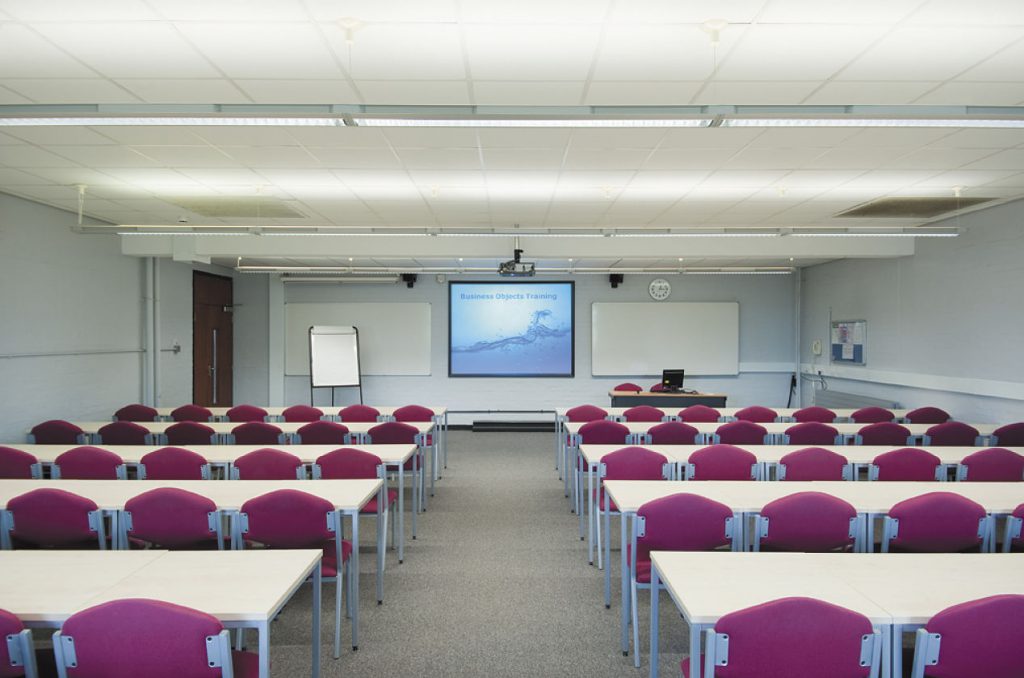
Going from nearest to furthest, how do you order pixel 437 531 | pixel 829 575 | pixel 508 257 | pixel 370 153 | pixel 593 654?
pixel 829 575
pixel 593 654
pixel 370 153
pixel 437 531
pixel 508 257

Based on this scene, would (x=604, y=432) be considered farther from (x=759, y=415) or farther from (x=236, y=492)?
(x=236, y=492)

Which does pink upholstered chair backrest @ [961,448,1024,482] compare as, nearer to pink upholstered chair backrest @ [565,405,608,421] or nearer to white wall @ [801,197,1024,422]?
white wall @ [801,197,1024,422]

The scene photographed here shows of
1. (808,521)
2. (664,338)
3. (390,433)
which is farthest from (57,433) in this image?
(664,338)

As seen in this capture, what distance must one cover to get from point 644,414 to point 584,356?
430 cm

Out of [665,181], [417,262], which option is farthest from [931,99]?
[417,262]

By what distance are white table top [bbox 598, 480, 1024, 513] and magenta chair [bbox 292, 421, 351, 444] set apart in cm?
300

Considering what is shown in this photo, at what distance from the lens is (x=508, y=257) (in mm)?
8609

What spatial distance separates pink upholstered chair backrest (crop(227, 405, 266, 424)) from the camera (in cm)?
704

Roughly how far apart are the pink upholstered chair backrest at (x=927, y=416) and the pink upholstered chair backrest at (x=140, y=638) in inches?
303

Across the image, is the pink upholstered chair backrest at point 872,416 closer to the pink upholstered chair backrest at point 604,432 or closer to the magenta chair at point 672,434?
the magenta chair at point 672,434

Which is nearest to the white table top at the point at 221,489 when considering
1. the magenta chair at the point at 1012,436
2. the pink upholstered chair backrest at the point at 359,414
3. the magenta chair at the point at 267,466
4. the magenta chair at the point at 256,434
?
the magenta chair at the point at 267,466

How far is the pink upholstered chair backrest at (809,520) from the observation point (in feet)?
10.1

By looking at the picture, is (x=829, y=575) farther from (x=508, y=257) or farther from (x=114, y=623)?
(x=508, y=257)

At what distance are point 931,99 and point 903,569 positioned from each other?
9.81 ft
